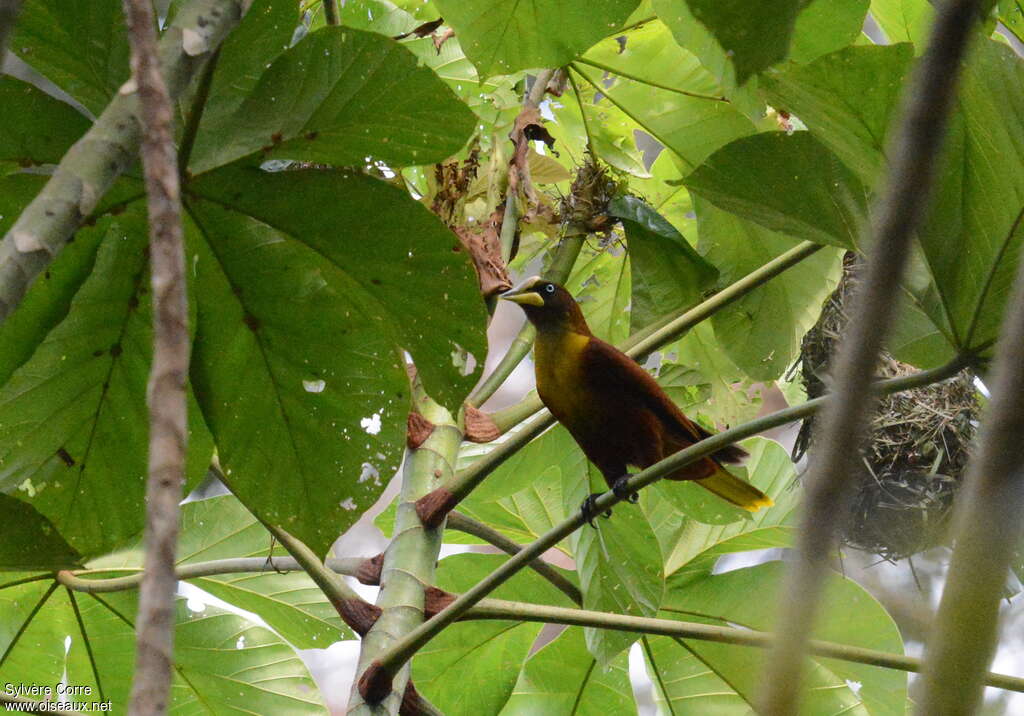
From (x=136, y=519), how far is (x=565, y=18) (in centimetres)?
111

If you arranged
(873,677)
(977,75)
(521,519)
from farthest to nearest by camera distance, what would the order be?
(521,519) → (873,677) → (977,75)

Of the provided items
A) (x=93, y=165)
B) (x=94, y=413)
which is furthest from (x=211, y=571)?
(x=93, y=165)

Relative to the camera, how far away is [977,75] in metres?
1.46

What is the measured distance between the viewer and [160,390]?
623mm

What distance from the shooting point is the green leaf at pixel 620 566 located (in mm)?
2170

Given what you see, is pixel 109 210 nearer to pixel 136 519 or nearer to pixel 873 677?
pixel 136 519

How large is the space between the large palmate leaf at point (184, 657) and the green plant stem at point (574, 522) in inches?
25.8

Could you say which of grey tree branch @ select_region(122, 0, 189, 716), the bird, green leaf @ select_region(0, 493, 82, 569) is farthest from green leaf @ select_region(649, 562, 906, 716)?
grey tree branch @ select_region(122, 0, 189, 716)

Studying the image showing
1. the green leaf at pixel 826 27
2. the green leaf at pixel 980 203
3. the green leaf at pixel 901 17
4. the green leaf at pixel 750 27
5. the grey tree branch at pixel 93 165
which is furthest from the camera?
the green leaf at pixel 901 17

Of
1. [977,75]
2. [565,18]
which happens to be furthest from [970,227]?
[565,18]

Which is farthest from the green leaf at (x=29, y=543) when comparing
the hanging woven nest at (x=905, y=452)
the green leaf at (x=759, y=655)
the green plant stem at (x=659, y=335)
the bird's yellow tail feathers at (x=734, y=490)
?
the hanging woven nest at (x=905, y=452)

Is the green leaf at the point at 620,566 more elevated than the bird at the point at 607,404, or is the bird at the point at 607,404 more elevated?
the bird at the point at 607,404

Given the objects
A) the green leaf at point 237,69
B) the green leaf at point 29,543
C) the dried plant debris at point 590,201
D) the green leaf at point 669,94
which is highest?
the green leaf at point 669,94

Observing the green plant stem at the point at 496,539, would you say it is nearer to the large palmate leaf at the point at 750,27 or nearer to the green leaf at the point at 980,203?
the green leaf at the point at 980,203
